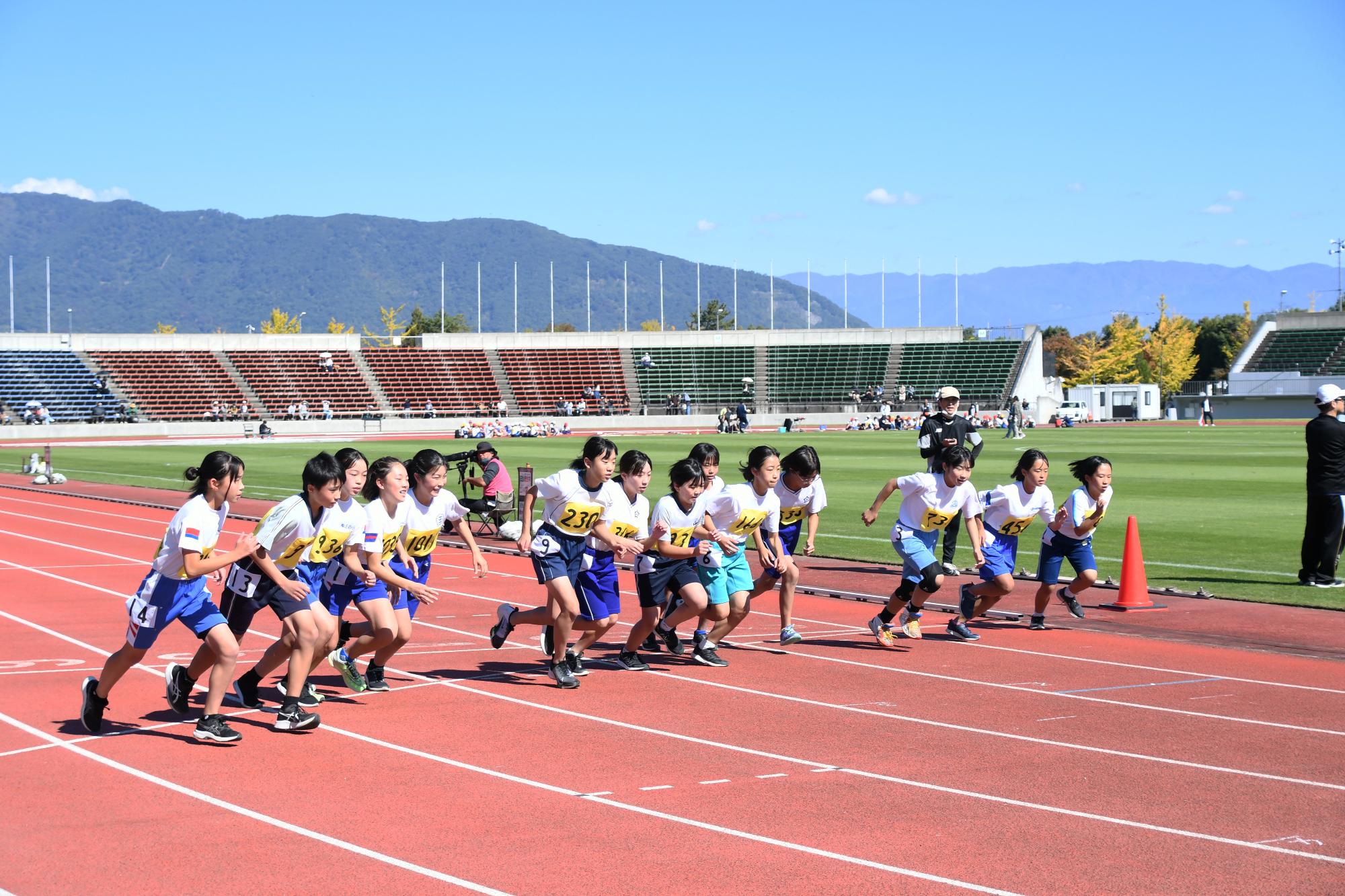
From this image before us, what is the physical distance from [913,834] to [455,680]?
4722mm

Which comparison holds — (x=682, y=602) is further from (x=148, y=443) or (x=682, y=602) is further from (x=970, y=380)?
(x=970, y=380)

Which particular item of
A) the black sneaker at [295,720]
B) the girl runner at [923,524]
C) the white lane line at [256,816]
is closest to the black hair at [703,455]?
the girl runner at [923,524]

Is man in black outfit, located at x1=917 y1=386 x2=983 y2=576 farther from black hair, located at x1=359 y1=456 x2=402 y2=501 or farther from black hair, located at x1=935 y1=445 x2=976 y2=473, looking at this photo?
black hair, located at x1=359 y1=456 x2=402 y2=501

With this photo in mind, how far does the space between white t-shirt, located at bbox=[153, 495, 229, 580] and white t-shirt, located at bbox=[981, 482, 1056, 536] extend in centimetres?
684

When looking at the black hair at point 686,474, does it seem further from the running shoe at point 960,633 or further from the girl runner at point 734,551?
the running shoe at point 960,633

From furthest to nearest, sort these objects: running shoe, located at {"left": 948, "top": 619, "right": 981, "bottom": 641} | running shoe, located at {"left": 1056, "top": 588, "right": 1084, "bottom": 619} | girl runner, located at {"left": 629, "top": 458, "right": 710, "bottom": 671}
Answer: running shoe, located at {"left": 1056, "top": 588, "right": 1084, "bottom": 619} < running shoe, located at {"left": 948, "top": 619, "right": 981, "bottom": 641} < girl runner, located at {"left": 629, "top": 458, "right": 710, "bottom": 671}

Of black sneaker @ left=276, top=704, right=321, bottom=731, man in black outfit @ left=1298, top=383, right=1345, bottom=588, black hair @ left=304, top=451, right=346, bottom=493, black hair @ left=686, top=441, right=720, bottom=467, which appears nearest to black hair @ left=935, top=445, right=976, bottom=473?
black hair @ left=686, top=441, right=720, bottom=467

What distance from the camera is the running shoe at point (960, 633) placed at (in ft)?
40.0

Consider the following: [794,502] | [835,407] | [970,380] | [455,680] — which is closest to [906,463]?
[794,502]

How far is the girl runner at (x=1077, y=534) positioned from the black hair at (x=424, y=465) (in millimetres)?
5775

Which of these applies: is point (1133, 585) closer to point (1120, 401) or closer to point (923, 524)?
point (923, 524)

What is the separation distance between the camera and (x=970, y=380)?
3263 inches

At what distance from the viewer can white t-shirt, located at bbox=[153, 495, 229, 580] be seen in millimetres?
8016

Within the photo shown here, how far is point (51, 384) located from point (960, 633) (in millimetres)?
67506
